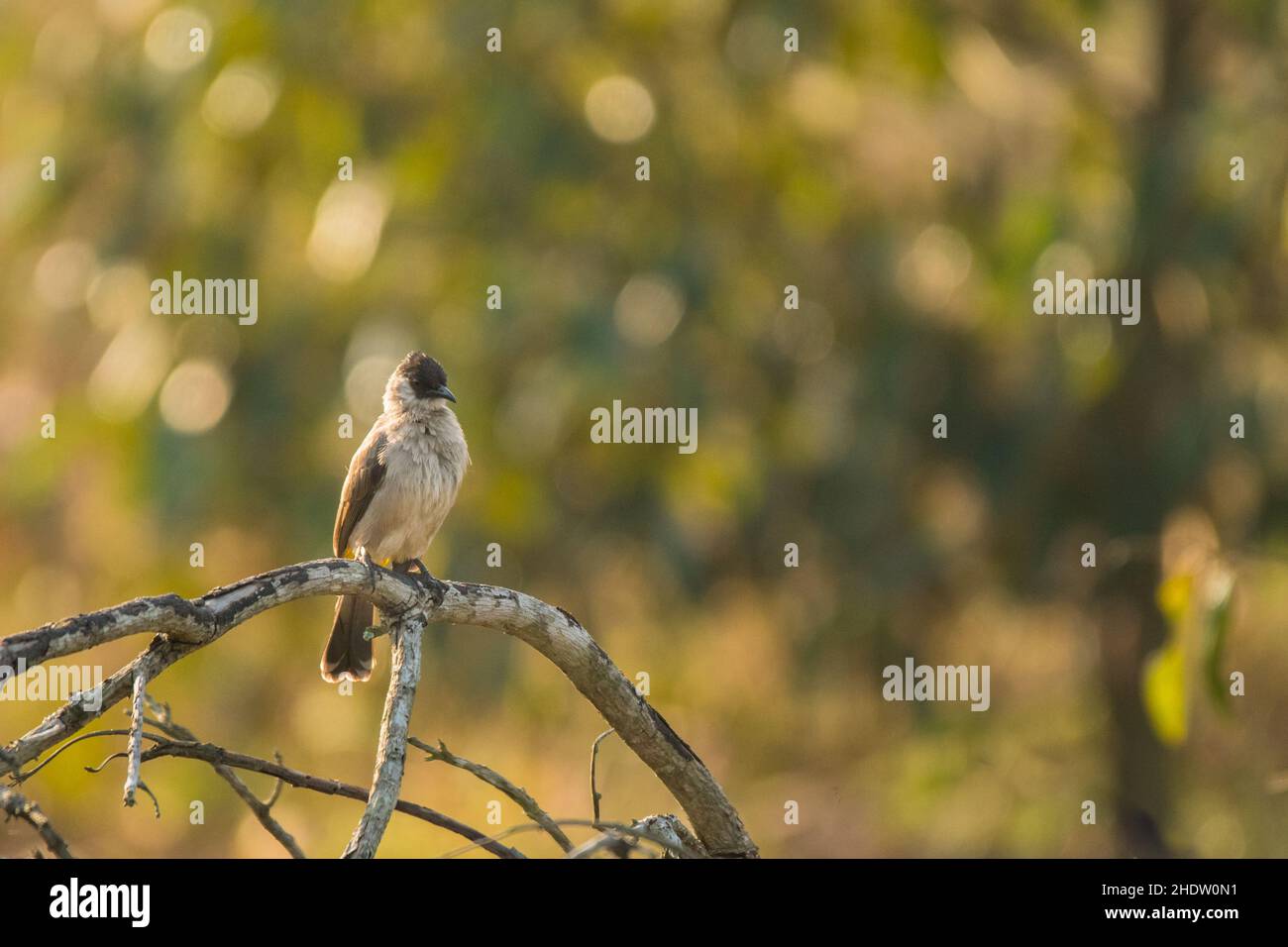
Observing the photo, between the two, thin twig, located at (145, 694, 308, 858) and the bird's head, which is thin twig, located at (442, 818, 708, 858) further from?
the bird's head

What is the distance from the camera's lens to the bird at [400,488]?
5234 millimetres

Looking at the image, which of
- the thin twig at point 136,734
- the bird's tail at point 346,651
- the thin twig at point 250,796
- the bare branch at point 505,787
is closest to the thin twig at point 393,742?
the bare branch at point 505,787

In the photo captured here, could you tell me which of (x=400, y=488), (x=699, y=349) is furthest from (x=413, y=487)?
(x=699, y=349)

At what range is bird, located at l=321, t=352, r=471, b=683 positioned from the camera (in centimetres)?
523

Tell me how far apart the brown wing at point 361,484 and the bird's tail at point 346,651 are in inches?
13.0

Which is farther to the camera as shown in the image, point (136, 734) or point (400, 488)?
point (400, 488)

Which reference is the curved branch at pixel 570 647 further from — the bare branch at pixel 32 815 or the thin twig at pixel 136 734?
the bare branch at pixel 32 815

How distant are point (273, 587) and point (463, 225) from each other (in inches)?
283

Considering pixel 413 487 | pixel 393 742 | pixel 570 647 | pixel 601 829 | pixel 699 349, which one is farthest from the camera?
pixel 699 349

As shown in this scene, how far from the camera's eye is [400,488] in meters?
5.22

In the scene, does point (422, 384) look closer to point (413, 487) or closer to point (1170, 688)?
point (413, 487)

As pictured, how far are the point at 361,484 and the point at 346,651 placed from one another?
60 centimetres

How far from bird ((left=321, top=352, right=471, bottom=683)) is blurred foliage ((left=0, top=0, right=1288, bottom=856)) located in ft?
8.41

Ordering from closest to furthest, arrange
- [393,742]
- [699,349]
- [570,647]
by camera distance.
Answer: [393,742], [570,647], [699,349]
